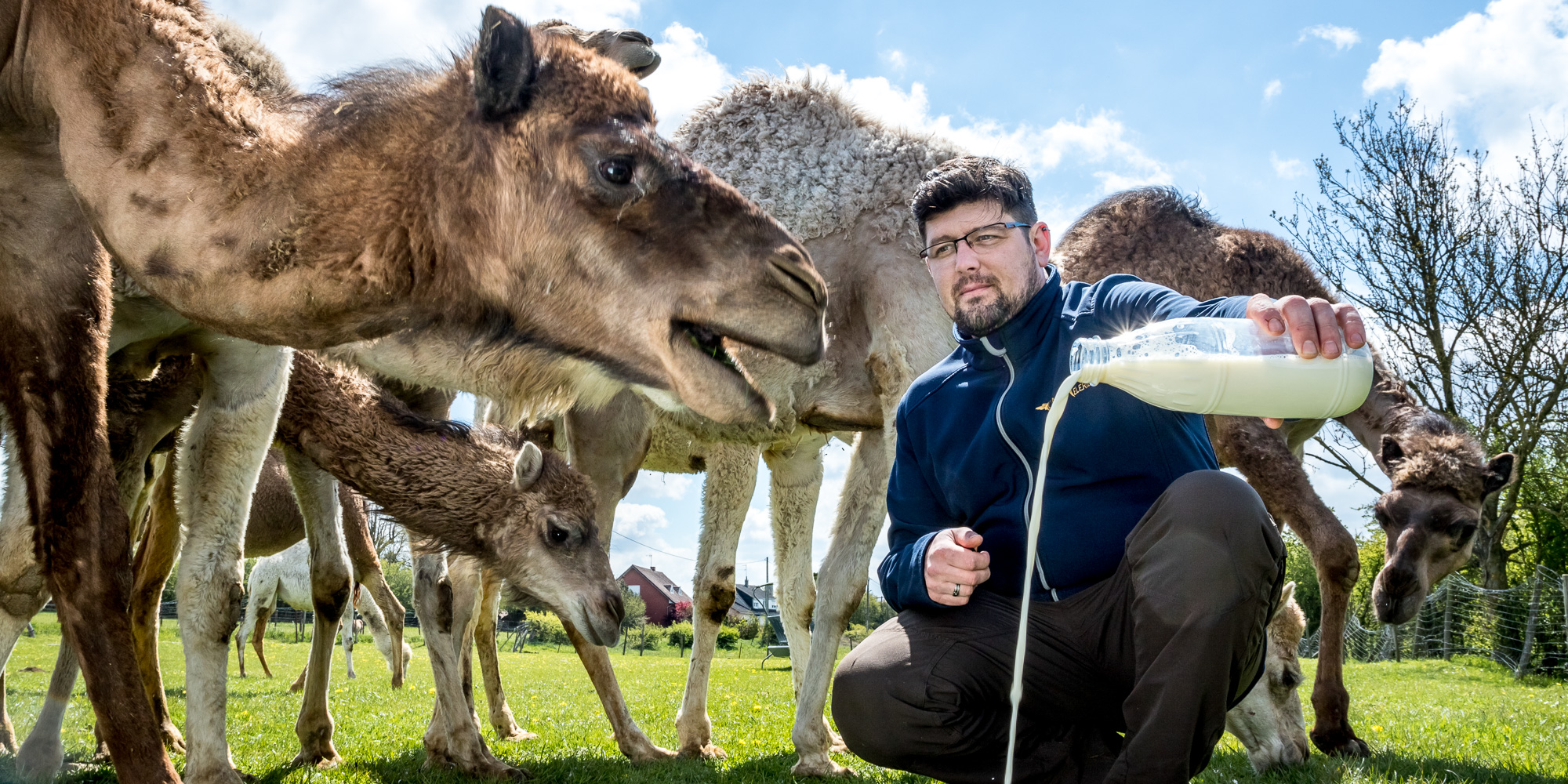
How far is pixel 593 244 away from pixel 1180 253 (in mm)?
5007

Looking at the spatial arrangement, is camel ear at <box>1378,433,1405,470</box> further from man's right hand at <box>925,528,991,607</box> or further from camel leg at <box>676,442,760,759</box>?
man's right hand at <box>925,528,991,607</box>

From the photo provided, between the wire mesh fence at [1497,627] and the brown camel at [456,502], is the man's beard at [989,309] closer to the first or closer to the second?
the brown camel at [456,502]

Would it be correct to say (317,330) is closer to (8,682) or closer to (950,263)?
(950,263)

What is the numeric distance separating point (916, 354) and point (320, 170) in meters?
3.70

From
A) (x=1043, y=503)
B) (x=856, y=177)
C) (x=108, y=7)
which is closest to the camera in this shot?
(x=108, y=7)

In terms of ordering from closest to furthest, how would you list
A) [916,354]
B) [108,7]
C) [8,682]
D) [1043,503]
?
1. [108,7]
2. [1043,503]
3. [916,354]
4. [8,682]

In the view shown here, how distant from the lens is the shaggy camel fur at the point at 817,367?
18.6 feet

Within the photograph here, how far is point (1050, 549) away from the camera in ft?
9.21

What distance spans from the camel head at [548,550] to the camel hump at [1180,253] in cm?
324

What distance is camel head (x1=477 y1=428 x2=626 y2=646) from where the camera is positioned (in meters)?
5.29

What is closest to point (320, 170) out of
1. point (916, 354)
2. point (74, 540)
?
point (74, 540)

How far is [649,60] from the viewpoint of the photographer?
138 inches

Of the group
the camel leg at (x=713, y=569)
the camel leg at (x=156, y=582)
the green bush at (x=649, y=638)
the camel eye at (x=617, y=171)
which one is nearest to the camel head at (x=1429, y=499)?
the camel leg at (x=713, y=569)

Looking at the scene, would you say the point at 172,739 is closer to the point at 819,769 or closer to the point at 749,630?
the point at 819,769
